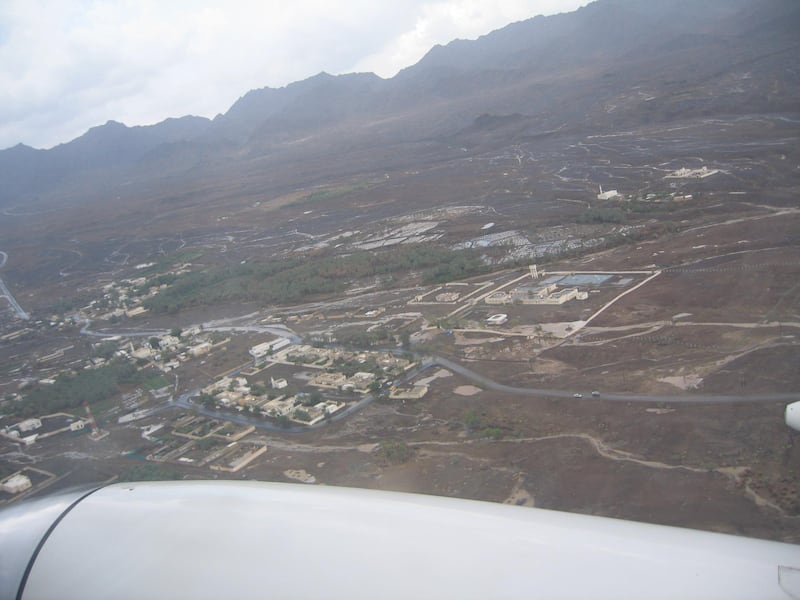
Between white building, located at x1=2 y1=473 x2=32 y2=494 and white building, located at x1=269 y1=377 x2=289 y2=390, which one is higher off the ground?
white building, located at x1=2 y1=473 x2=32 y2=494

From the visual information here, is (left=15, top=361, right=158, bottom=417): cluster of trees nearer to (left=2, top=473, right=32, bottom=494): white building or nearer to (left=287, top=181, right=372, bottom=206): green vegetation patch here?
(left=2, top=473, right=32, bottom=494): white building

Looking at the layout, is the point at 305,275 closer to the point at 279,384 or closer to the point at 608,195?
the point at 279,384

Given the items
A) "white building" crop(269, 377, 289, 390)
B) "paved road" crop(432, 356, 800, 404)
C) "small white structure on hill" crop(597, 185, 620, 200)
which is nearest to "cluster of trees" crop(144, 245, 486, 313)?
"small white structure on hill" crop(597, 185, 620, 200)

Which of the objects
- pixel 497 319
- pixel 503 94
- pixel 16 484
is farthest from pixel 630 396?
pixel 503 94

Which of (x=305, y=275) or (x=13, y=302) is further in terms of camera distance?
(x=13, y=302)

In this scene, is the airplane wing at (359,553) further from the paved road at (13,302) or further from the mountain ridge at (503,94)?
the mountain ridge at (503,94)

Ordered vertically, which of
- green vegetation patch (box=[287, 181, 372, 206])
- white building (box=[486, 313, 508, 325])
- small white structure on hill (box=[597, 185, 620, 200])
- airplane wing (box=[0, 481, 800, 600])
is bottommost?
white building (box=[486, 313, 508, 325])
